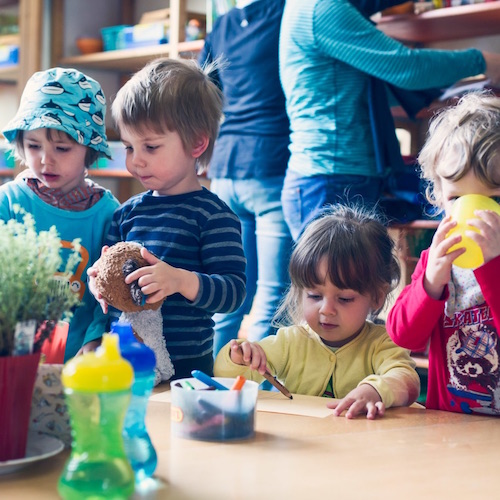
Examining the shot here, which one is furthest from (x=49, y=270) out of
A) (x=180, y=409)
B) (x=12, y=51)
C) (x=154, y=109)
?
(x=12, y=51)

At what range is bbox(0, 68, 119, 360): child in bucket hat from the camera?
154 cm

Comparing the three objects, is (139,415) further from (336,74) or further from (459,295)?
(336,74)

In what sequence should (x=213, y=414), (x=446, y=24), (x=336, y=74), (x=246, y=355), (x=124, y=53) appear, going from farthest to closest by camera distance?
(x=124, y=53) < (x=446, y=24) < (x=336, y=74) < (x=246, y=355) < (x=213, y=414)

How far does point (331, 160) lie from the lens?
217 cm

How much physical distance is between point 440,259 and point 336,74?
114 centimetres

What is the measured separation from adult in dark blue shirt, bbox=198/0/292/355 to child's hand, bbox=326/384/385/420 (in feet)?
3.89

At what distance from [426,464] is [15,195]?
1.02 m

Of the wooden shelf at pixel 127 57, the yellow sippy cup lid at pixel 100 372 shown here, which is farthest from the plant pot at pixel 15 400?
the wooden shelf at pixel 127 57

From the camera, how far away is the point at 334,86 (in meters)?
2.18

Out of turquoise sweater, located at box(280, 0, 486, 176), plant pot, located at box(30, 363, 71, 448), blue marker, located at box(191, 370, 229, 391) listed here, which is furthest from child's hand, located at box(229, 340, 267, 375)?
turquoise sweater, located at box(280, 0, 486, 176)

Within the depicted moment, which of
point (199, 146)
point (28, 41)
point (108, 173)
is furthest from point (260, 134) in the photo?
point (28, 41)

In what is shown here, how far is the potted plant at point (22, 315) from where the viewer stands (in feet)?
2.46

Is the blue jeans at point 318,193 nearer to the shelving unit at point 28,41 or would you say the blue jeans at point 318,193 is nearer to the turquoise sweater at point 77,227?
the turquoise sweater at point 77,227

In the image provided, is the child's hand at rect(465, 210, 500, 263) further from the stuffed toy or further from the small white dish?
the small white dish
